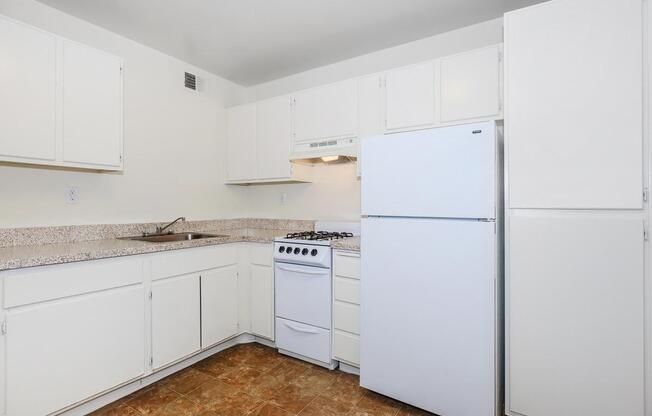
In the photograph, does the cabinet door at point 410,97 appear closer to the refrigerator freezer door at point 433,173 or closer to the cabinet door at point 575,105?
the refrigerator freezer door at point 433,173

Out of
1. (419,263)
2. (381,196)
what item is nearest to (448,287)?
(419,263)

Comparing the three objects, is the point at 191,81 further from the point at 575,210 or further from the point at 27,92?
the point at 575,210

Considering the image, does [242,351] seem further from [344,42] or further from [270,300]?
[344,42]

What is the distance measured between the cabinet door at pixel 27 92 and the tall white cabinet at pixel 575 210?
8.88 feet

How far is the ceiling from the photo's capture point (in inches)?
89.7

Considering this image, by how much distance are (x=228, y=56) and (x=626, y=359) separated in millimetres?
3531

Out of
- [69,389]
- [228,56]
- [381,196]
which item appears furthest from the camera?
[228,56]

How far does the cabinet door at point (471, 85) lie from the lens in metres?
2.10

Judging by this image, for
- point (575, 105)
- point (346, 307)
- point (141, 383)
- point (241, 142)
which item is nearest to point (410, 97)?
point (575, 105)

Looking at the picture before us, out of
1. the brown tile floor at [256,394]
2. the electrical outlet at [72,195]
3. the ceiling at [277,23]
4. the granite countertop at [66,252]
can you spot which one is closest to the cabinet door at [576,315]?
the brown tile floor at [256,394]

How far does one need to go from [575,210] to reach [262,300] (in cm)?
230

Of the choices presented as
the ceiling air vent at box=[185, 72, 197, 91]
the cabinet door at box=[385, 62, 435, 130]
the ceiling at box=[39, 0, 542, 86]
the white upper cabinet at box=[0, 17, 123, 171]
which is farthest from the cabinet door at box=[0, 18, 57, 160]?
the cabinet door at box=[385, 62, 435, 130]

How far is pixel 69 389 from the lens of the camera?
5.85 feet

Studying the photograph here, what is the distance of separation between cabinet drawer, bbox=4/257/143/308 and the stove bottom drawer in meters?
1.16
